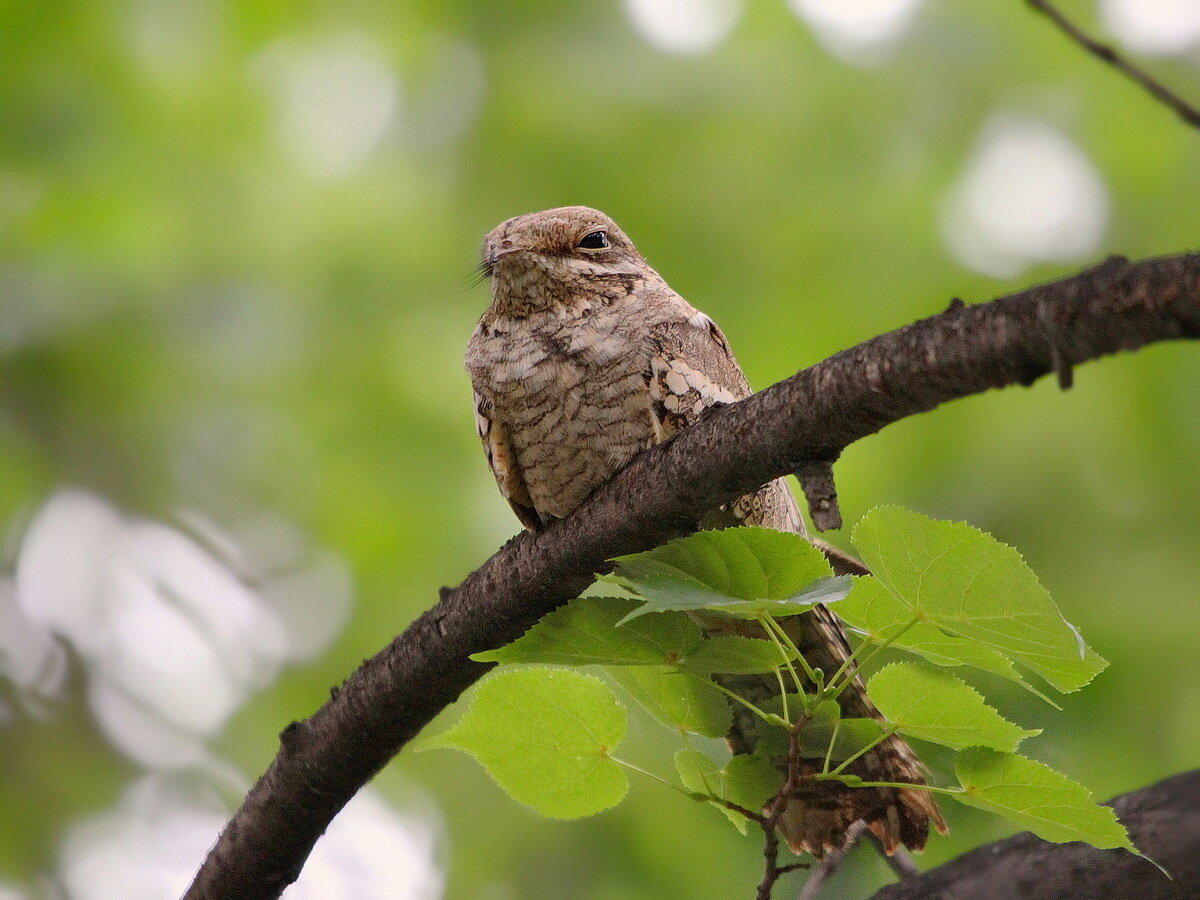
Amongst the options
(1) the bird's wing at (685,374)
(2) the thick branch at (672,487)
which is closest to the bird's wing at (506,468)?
(2) the thick branch at (672,487)

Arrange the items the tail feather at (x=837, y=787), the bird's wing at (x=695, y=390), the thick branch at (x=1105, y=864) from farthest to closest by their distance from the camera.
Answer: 1. the bird's wing at (x=695, y=390)
2. the tail feather at (x=837, y=787)
3. the thick branch at (x=1105, y=864)

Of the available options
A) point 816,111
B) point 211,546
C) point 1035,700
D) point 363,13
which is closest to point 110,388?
point 211,546

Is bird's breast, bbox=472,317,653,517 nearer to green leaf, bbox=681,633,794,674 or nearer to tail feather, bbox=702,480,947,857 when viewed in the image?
tail feather, bbox=702,480,947,857

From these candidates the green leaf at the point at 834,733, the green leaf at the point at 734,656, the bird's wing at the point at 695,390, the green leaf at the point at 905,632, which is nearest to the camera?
the green leaf at the point at 905,632

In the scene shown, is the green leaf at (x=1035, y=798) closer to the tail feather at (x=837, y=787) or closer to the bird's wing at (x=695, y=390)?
the tail feather at (x=837, y=787)

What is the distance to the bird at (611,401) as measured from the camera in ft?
8.75

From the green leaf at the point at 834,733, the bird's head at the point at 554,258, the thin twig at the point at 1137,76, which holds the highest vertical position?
the bird's head at the point at 554,258

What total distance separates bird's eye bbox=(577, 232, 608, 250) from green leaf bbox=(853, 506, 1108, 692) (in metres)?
1.86

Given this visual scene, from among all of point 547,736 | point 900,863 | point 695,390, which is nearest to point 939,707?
point 547,736

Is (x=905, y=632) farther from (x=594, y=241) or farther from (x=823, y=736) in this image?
(x=594, y=241)

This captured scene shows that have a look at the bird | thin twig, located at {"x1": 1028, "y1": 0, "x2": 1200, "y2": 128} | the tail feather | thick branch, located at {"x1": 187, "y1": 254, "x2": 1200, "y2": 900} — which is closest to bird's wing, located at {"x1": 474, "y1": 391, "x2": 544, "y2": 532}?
the bird

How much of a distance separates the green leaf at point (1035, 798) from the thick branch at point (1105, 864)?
57cm

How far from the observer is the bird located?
267 cm

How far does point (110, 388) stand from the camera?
227 inches
